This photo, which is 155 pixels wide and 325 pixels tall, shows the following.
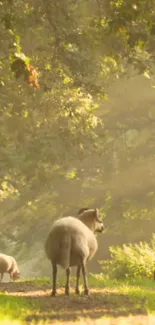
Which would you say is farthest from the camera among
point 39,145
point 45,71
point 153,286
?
point 39,145

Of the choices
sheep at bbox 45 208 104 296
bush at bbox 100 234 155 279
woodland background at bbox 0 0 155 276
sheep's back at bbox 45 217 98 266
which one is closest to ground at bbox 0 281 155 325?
sheep at bbox 45 208 104 296

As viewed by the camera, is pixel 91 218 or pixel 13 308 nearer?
pixel 13 308

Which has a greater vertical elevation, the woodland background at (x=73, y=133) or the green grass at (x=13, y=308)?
the woodland background at (x=73, y=133)

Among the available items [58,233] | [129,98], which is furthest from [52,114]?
[129,98]

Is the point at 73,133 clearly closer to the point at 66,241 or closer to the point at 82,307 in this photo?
the point at 66,241

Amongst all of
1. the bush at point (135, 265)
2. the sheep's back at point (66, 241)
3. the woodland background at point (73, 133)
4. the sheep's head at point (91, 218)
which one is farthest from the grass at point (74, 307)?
the woodland background at point (73, 133)

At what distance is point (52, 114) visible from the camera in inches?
731

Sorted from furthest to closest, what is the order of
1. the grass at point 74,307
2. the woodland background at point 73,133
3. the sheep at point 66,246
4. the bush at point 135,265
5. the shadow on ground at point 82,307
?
the woodland background at point 73,133, the bush at point 135,265, the sheep at point 66,246, the shadow on ground at point 82,307, the grass at point 74,307

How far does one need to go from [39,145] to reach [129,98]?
19597 mm

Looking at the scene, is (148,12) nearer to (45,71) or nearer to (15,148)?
(45,71)

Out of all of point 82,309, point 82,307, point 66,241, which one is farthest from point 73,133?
point 82,309

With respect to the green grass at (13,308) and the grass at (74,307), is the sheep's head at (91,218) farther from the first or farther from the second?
the green grass at (13,308)

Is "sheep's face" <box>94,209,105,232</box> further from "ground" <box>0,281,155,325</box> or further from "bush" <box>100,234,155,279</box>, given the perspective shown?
"bush" <box>100,234,155,279</box>

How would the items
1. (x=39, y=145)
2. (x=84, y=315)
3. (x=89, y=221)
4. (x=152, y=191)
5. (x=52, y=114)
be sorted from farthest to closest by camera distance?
1. (x=152, y=191)
2. (x=39, y=145)
3. (x=52, y=114)
4. (x=89, y=221)
5. (x=84, y=315)
